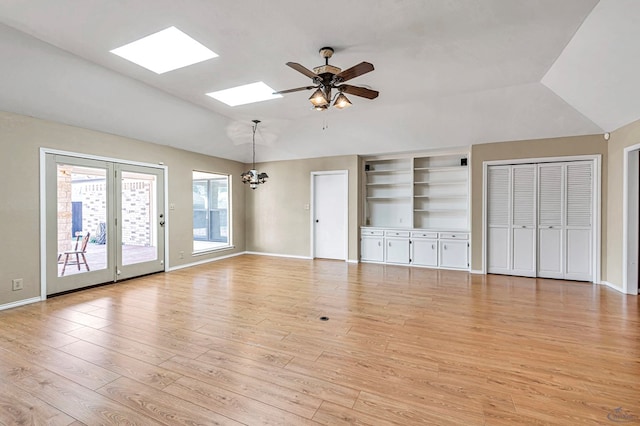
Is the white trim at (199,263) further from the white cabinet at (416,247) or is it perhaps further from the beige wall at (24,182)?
the white cabinet at (416,247)

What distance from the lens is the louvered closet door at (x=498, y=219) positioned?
562cm

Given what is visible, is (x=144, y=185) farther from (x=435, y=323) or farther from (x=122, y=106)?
(x=435, y=323)

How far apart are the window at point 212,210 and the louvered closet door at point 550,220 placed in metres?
7.13

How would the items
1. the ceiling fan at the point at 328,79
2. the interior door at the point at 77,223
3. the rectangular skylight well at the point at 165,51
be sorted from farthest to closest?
the interior door at the point at 77,223
the rectangular skylight well at the point at 165,51
the ceiling fan at the point at 328,79

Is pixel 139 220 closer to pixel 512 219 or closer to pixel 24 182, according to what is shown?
pixel 24 182

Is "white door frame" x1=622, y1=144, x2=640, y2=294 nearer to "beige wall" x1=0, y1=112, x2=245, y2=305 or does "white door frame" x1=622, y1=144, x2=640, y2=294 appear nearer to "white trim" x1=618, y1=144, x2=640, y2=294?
"white trim" x1=618, y1=144, x2=640, y2=294

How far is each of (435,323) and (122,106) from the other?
550 cm

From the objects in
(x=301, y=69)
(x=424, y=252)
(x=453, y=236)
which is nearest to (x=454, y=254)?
(x=453, y=236)

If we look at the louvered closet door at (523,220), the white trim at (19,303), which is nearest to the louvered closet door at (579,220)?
the louvered closet door at (523,220)

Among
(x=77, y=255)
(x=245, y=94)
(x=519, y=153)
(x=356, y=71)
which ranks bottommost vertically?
(x=77, y=255)

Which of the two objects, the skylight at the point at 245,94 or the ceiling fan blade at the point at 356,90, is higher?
the skylight at the point at 245,94

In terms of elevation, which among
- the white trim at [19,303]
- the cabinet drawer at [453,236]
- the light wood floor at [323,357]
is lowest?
the light wood floor at [323,357]

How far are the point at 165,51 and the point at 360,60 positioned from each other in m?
2.38

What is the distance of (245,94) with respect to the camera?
4.81 meters
